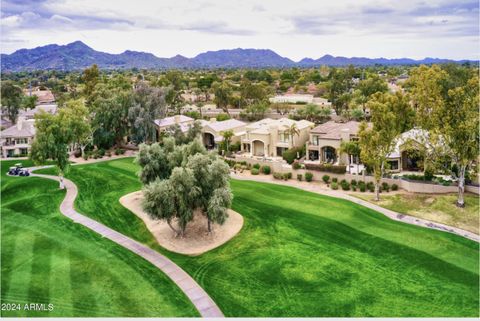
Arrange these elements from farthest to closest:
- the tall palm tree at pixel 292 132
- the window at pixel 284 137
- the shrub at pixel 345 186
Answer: the window at pixel 284 137 < the tall palm tree at pixel 292 132 < the shrub at pixel 345 186

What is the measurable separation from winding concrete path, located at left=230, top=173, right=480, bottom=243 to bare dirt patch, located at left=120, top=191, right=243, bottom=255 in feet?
37.1

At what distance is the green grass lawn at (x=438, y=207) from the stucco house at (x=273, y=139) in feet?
54.9

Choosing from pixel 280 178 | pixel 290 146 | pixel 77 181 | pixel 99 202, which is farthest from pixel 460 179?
pixel 77 181

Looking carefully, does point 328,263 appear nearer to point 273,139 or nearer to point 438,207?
point 438,207

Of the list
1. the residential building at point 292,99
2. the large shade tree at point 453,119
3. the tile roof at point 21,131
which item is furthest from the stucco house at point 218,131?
the residential building at point 292,99

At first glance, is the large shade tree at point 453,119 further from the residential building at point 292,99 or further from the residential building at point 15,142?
the residential building at point 292,99

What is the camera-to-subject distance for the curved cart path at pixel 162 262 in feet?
74.4

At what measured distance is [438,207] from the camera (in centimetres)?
3609

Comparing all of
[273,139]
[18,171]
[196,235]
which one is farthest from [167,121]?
[196,235]

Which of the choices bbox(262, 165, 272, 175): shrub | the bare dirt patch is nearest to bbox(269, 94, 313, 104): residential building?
bbox(262, 165, 272, 175): shrub

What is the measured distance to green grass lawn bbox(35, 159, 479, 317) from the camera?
74.4 ft

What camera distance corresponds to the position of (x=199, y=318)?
21.5 m

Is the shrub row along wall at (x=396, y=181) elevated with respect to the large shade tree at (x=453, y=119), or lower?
lower

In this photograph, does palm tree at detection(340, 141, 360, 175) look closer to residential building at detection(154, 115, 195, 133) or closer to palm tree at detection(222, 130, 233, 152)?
palm tree at detection(222, 130, 233, 152)
